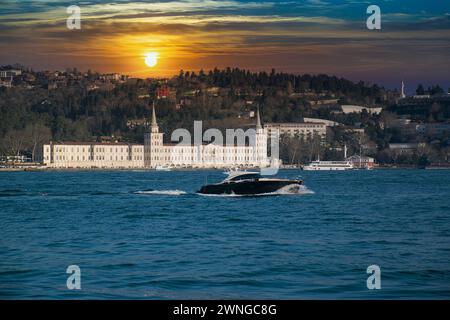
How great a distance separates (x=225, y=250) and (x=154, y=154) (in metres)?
95.5

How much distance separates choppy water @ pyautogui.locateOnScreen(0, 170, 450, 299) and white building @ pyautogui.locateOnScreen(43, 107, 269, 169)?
7883cm

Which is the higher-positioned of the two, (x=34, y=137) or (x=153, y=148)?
(x=34, y=137)

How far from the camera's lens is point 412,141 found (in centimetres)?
13088

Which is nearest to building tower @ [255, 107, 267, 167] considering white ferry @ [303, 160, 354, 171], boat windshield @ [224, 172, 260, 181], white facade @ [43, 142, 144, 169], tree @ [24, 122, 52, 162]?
white ferry @ [303, 160, 354, 171]

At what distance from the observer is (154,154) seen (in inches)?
4437

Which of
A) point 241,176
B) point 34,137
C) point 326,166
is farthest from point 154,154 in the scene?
point 241,176

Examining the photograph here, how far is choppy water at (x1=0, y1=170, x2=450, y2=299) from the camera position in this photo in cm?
1320

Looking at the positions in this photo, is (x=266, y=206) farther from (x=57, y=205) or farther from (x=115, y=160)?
(x=115, y=160)

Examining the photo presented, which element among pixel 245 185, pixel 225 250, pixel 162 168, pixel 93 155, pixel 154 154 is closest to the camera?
pixel 225 250

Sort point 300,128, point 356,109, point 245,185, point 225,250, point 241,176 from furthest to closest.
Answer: point 356,109 < point 300,128 < point 241,176 < point 245,185 < point 225,250

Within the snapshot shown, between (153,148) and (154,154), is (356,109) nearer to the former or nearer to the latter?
(153,148)

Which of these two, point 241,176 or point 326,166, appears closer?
point 241,176

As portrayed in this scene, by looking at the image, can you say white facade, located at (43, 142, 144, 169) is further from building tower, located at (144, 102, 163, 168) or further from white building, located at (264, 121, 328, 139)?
white building, located at (264, 121, 328, 139)

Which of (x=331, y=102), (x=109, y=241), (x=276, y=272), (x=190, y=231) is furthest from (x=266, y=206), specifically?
(x=331, y=102)
